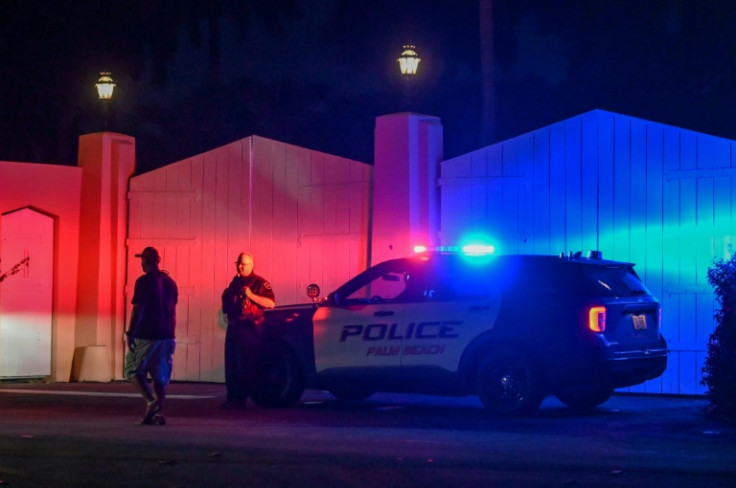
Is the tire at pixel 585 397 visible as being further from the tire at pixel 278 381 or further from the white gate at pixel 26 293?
the white gate at pixel 26 293

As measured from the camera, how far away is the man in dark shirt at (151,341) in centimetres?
1198

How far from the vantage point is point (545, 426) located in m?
11.6

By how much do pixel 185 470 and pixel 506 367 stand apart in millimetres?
4355

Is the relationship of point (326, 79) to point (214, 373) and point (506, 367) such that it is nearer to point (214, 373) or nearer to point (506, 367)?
point (214, 373)

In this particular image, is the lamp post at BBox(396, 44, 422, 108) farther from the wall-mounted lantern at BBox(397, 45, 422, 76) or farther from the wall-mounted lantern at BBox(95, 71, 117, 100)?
the wall-mounted lantern at BBox(95, 71, 117, 100)

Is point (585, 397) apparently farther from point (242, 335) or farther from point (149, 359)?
point (149, 359)

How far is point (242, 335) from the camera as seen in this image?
13773 millimetres

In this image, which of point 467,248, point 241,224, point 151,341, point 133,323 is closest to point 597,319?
point 467,248

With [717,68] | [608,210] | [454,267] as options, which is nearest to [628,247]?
[608,210]

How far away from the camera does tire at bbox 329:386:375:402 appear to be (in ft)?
45.2

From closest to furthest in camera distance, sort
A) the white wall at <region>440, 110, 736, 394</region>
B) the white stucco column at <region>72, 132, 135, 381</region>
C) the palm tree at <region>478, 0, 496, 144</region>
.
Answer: the white wall at <region>440, 110, 736, 394</region>
the white stucco column at <region>72, 132, 135, 381</region>
the palm tree at <region>478, 0, 496, 144</region>

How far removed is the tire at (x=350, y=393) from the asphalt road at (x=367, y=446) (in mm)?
159

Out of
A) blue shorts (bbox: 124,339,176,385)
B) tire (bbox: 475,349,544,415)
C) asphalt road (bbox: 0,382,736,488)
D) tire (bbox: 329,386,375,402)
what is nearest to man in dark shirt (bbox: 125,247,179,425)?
blue shorts (bbox: 124,339,176,385)

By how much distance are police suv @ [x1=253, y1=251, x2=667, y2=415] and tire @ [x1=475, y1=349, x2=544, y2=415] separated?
0.01 meters
